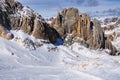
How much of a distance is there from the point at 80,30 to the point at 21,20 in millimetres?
25567

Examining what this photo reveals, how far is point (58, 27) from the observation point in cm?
11919

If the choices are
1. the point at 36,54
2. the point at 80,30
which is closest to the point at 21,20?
the point at 36,54

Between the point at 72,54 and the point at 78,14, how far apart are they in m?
26.6

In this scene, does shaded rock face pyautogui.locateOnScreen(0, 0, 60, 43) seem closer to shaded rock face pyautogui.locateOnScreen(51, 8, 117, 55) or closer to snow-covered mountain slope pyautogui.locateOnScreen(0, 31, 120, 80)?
snow-covered mountain slope pyautogui.locateOnScreen(0, 31, 120, 80)

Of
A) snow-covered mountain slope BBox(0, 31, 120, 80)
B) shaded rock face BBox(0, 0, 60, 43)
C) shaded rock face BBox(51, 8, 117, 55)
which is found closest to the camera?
snow-covered mountain slope BBox(0, 31, 120, 80)

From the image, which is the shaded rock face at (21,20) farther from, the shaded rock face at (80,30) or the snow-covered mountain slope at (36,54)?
the shaded rock face at (80,30)

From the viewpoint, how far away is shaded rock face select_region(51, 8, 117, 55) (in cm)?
11194

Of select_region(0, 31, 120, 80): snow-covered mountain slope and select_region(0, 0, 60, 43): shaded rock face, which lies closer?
select_region(0, 31, 120, 80): snow-covered mountain slope

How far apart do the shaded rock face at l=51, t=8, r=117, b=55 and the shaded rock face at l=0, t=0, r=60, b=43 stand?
11.5 metres

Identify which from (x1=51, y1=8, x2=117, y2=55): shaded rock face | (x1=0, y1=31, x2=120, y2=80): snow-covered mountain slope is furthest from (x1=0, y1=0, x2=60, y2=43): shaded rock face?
(x1=51, y1=8, x2=117, y2=55): shaded rock face

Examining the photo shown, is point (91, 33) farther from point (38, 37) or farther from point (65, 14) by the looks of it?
point (38, 37)

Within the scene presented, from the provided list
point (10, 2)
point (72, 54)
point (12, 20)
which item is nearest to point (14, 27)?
point (12, 20)

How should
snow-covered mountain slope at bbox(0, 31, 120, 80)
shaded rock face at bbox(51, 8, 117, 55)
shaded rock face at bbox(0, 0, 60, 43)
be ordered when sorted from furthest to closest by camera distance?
shaded rock face at bbox(51, 8, 117, 55), shaded rock face at bbox(0, 0, 60, 43), snow-covered mountain slope at bbox(0, 31, 120, 80)

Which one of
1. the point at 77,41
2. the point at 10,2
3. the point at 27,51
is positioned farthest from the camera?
the point at 77,41
